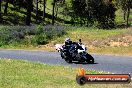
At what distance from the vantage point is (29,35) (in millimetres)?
43906

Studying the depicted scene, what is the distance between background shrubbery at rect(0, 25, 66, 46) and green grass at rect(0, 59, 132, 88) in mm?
18811

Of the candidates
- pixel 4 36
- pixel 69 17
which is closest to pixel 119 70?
pixel 4 36

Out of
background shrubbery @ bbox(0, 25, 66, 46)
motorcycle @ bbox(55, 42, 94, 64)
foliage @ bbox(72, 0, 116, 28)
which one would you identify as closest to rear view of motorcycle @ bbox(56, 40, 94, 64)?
motorcycle @ bbox(55, 42, 94, 64)

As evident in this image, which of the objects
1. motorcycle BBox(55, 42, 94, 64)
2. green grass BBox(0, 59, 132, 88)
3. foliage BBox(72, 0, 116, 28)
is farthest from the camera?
foliage BBox(72, 0, 116, 28)

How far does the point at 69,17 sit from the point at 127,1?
45.6 ft

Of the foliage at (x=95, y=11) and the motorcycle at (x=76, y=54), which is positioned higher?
the foliage at (x=95, y=11)

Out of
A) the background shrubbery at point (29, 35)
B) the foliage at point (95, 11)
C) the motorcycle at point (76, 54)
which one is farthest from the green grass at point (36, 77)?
the foliage at point (95, 11)

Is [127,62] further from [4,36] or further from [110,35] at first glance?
[4,36]

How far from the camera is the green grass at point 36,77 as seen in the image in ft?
52.3

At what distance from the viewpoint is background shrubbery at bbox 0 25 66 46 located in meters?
41.4

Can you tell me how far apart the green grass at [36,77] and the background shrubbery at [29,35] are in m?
18.8

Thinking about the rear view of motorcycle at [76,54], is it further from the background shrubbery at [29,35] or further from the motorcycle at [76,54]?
the background shrubbery at [29,35]

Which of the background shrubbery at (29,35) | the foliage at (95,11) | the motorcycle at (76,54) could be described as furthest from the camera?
the foliage at (95,11)

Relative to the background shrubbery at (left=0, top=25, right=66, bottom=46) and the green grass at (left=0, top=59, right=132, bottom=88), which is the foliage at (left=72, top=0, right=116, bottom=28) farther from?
the green grass at (left=0, top=59, right=132, bottom=88)
